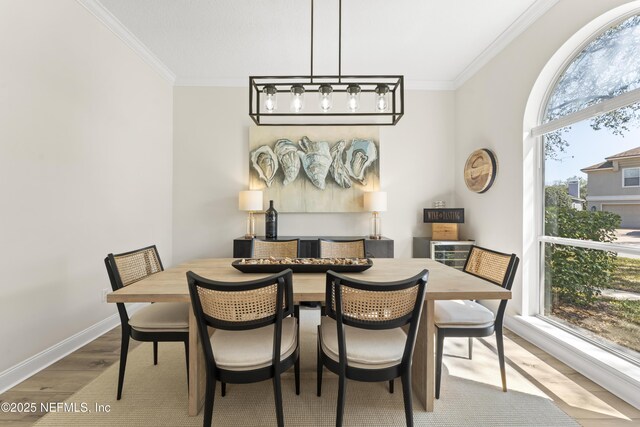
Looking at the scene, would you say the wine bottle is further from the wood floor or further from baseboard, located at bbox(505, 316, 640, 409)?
baseboard, located at bbox(505, 316, 640, 409)

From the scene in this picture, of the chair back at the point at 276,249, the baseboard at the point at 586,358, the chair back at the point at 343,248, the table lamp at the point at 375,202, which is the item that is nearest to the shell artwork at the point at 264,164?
the table lamp at the point at 375,202

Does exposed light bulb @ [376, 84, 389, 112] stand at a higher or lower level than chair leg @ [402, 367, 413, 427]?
higher

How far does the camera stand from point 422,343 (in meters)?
1.67

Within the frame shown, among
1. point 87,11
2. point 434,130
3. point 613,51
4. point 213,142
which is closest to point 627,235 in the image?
point 613,51

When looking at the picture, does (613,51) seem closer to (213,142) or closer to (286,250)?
(286,250)

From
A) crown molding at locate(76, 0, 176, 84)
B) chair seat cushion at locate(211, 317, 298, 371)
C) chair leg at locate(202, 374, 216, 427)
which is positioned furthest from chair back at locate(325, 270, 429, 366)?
crown molding at locate(76, 0, 176, 84)

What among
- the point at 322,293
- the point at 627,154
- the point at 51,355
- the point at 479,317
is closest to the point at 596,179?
the point at 627,154

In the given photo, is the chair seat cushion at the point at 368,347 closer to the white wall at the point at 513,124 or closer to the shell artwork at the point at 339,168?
the white wall at the point at 513,124

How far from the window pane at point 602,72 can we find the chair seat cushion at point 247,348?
2.71m

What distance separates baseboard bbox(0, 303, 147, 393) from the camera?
180 cm

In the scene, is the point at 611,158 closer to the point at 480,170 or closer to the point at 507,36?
the point at 480,170

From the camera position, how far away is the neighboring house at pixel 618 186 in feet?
6.12

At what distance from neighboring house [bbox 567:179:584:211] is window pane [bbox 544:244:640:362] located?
342 millimetres

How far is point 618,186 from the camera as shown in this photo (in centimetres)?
198
